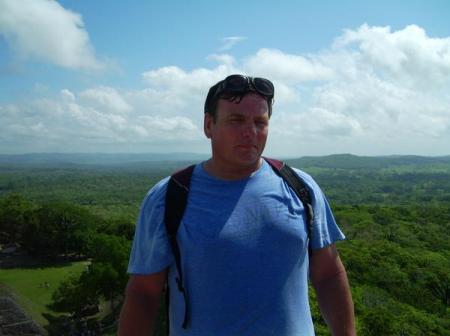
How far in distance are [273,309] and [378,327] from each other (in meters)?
17.7

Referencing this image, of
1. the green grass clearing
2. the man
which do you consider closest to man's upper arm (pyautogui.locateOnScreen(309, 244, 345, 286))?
the man

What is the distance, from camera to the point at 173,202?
243 cm

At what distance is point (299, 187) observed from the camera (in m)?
2.61

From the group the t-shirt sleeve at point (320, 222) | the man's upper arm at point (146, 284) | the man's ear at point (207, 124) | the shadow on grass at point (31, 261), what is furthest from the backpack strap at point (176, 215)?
the shadow on grass at point (31, 261)

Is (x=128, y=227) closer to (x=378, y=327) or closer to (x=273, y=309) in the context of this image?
(x=378, y=327)

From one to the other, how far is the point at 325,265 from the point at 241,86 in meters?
1.34

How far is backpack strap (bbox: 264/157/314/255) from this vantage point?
254 centimetres

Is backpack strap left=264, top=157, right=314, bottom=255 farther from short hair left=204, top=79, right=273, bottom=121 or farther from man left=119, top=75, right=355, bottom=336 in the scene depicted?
short hair left=204, top=79, right=273, bottom=121

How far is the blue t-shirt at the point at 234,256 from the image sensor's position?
231cm

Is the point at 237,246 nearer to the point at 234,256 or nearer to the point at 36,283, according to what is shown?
the point at 234,256

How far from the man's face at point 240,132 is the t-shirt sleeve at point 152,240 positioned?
1.46 ft

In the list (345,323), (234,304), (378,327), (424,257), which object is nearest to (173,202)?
(234,304)

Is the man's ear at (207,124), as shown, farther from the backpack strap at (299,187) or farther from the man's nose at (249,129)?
the backpack strap at (299,187)

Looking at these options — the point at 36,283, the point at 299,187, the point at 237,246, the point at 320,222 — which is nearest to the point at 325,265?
the point at 320,222
